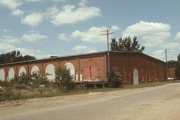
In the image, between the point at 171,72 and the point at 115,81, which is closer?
the point at 115,81

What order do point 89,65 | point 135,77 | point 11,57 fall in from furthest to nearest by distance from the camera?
point 11,57
point 135,77
point 89,65

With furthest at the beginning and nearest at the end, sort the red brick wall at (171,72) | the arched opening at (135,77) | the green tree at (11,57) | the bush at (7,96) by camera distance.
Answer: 1. the green tree at (11,57)
2. the red brick wall at (171,72)
3. the arched opening at (135,77)
4. the bush at (7,96)

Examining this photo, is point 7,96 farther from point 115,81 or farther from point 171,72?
point 171,72

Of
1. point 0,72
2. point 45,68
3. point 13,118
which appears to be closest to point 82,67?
point 45,68

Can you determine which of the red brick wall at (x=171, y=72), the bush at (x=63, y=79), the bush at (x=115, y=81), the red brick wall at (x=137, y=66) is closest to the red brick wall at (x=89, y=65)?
the red brick wall at (x=137, y=66)

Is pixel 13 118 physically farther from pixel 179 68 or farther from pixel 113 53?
pixel 179 68

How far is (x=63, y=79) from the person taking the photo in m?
35.3

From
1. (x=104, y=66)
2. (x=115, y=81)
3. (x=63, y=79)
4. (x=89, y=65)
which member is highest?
(x=89, y=65)

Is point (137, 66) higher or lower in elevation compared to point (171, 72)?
higher

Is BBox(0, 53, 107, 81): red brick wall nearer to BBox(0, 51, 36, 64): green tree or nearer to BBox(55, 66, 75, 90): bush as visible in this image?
BBox(55, 66, 75, 90): bush

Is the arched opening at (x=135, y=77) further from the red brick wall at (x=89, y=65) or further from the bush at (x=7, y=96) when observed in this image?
the bush at (x=7, y=96)

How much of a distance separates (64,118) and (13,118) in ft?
7.66

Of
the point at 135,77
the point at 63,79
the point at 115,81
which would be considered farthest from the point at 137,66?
the point at 63,79

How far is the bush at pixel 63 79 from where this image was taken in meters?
35.0
